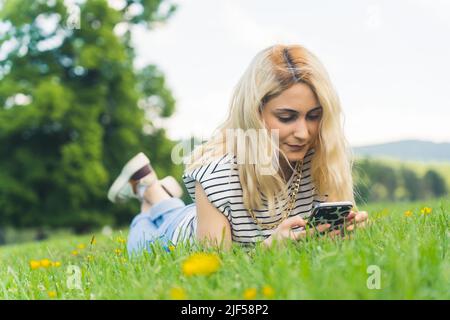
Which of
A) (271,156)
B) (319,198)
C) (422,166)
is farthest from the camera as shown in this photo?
(422,166)

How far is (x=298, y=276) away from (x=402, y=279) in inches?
12.8

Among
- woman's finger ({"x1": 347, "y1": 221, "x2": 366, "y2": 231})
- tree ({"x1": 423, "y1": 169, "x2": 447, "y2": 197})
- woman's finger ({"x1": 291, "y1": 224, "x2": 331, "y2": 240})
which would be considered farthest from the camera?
tree ({"x1": 423, "y1": 169, "x2": 447, "y2": 197})

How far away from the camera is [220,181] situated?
3266 mm

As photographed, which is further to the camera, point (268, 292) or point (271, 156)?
point (271, 156)

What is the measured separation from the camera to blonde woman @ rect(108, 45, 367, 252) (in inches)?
122

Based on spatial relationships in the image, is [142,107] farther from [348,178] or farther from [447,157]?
[348,178]

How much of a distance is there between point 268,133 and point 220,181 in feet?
1.33

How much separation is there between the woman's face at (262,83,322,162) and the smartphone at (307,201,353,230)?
1.66 feet

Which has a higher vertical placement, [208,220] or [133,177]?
[133,177]

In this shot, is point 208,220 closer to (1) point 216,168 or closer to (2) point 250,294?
(1) point 216,168

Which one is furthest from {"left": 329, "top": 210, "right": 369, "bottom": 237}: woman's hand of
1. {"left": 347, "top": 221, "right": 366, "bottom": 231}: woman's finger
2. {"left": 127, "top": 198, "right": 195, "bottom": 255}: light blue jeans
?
{"left": 127, "top": 198, "right": 195, "bottom": 255}: light blue jeans

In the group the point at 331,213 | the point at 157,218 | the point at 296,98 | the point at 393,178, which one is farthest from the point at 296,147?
the point at 393,178

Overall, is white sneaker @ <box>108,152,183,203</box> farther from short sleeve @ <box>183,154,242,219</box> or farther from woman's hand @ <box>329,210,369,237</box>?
woman's hand @ <box>329,210,369,237</box>

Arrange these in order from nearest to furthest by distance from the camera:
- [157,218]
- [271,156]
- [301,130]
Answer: [301,130]
[271,156]
[157,218]
